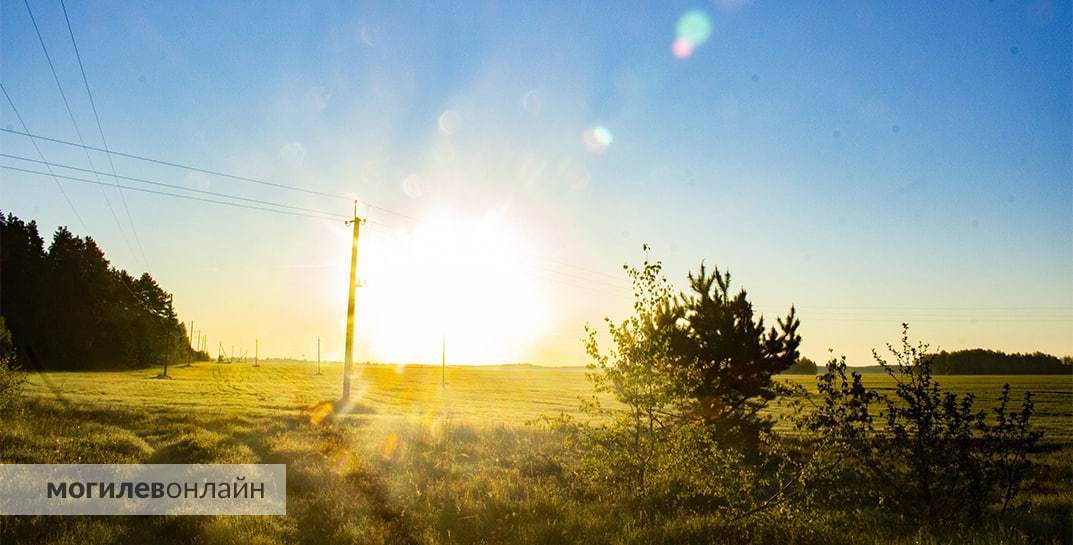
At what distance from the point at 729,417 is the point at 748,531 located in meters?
9.95

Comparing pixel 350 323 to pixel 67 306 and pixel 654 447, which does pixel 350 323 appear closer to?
pixel 654 447

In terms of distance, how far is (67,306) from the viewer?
7675 centimetres

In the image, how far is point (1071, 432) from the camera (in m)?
30.1

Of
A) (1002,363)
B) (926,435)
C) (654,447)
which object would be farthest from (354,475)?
(1002,363)

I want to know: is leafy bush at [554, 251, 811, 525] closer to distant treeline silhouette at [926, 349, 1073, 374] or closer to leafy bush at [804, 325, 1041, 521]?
leafy bush at [804, 325, 1041, 521]

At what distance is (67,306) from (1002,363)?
158m

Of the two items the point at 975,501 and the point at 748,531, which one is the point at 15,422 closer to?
the point at 748,531

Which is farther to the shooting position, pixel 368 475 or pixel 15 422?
pixel 15 422

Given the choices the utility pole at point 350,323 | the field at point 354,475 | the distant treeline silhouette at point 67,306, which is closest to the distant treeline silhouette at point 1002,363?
the field at point 354,475

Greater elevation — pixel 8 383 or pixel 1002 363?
pixel 8 383

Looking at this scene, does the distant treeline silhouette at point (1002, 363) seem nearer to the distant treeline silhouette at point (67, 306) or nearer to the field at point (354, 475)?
the field at point (354, 475)

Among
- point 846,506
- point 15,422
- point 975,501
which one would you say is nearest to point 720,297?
point 846,506

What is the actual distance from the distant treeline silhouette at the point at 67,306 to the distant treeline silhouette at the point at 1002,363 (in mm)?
134409

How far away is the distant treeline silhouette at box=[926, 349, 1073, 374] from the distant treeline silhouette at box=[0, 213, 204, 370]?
13441 centimetres
